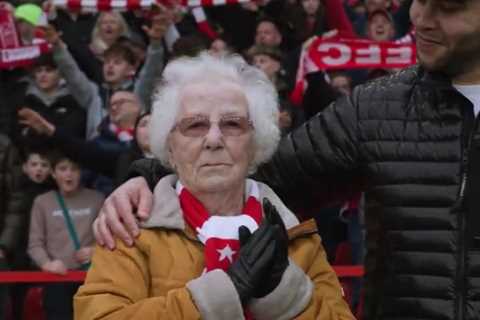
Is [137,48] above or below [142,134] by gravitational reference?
below

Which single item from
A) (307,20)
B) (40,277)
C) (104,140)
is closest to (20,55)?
(104,140)

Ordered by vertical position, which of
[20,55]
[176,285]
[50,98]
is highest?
[176,285]

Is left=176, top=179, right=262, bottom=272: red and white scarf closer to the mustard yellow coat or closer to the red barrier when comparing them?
the mustard yellow coat

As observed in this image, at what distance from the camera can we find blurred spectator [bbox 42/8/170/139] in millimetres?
10328

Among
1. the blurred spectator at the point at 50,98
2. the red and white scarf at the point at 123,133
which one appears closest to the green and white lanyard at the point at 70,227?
the red and white scarf at the point at 123,133

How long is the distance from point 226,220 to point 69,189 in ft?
17.8

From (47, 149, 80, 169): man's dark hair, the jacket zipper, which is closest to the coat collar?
the jacket zipper

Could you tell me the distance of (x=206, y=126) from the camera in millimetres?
3770

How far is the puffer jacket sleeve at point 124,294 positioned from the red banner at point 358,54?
704 centimetres

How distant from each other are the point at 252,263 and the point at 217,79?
64 centimetres

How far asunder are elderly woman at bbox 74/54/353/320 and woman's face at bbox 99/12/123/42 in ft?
25.0

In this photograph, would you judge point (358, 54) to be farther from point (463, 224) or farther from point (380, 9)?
point (463, 224)

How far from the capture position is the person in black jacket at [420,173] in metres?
3.83

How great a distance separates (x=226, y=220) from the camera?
12.3 feet
